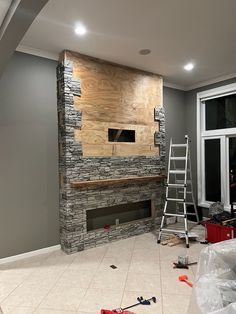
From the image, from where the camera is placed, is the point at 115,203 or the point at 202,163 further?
the point at 202,163

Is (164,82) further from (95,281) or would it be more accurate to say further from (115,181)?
(95,281)

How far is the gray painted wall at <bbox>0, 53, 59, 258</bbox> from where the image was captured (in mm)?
3027

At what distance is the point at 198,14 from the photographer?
8.14ft

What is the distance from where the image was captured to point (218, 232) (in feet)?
11.7

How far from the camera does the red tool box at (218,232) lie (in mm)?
3410

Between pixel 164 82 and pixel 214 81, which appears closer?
pixel 214 81

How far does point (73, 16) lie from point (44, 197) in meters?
2.32

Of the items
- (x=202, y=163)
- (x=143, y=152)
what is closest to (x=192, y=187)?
(x=202, y=163)

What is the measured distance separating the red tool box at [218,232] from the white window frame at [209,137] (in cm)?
104

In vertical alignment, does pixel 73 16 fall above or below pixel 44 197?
above

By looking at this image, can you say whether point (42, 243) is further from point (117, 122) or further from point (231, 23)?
point (231, 23)

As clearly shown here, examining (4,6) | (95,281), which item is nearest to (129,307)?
(95,281)

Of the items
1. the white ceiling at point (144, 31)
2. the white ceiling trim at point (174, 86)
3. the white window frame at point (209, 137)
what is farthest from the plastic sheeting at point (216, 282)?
the white ceiling trim at point (174, 86)

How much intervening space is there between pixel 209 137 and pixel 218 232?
2.04m
